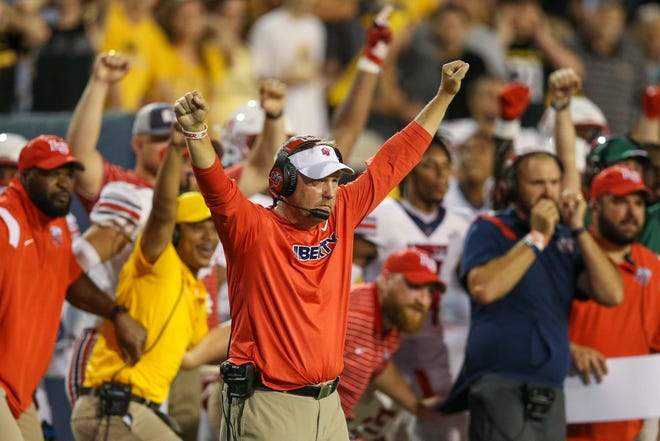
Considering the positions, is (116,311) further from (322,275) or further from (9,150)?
(9,150)

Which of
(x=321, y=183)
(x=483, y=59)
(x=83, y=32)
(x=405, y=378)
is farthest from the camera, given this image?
(x=483, y=59)

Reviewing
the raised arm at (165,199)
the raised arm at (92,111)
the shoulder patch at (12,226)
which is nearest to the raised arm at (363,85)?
the raised arm at (92,111)

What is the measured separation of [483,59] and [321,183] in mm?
7299

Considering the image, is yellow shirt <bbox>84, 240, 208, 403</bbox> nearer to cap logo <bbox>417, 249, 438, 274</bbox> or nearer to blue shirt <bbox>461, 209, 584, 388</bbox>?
cap logo <bbox>417, 249, 438, 274</bbox>

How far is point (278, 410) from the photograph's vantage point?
610 cm

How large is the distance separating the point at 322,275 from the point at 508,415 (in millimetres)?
1764

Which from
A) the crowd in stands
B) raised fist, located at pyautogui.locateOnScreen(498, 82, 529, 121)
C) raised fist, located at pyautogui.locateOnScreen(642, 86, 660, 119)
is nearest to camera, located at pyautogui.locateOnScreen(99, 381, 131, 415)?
the crowd in stands

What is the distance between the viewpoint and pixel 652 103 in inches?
401

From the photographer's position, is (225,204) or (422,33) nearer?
(225,204)

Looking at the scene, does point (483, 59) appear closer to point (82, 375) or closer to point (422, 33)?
point (422, 33)

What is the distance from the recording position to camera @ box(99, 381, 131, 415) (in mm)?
7086

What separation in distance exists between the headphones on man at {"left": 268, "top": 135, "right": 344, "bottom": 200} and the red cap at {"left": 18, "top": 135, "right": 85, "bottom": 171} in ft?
4.80

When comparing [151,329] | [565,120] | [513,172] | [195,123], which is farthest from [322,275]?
[565,120]

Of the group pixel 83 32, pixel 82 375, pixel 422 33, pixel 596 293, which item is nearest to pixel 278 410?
pixel 82 375
